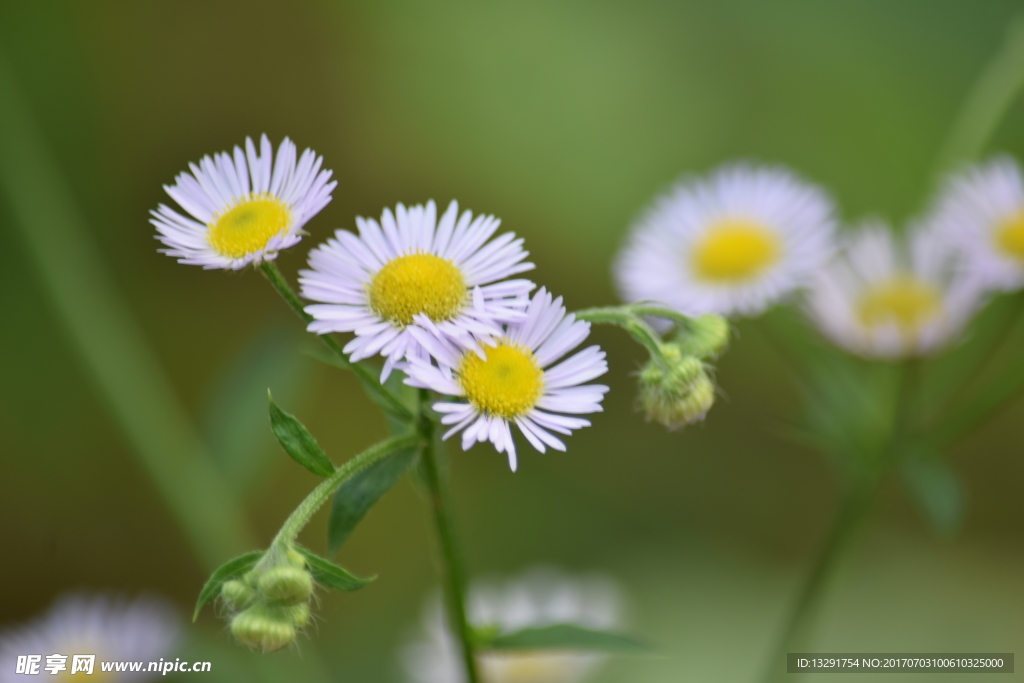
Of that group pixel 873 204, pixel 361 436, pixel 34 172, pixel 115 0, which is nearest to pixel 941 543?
pixel 873 204

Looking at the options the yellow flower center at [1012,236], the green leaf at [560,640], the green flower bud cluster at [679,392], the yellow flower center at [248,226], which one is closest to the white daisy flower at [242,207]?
the yellow flower center at [248,226]

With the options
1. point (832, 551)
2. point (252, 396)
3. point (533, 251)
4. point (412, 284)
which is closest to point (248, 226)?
point (412, 284)

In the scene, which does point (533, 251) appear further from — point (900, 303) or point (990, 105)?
point (990, 105)

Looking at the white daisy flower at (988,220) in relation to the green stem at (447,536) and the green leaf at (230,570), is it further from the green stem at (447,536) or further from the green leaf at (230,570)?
the green leaf at (230,570)

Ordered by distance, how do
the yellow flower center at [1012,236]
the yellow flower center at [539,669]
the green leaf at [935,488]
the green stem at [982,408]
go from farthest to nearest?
the yellow flower center at [539,669]
the yellow flower center at [1012,236]
the green stem at [982,408]
the green leaf at [935,488]

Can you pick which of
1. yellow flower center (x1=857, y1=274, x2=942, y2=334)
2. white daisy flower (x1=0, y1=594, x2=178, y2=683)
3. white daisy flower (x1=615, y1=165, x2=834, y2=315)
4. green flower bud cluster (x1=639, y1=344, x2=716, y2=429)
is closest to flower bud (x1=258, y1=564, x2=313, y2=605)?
green flower bud cluster (x1=639, y1=344, x2=716, y2=429)

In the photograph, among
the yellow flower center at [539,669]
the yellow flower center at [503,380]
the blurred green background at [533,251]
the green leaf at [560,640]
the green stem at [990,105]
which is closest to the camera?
the yellow flower center at [503,380]
